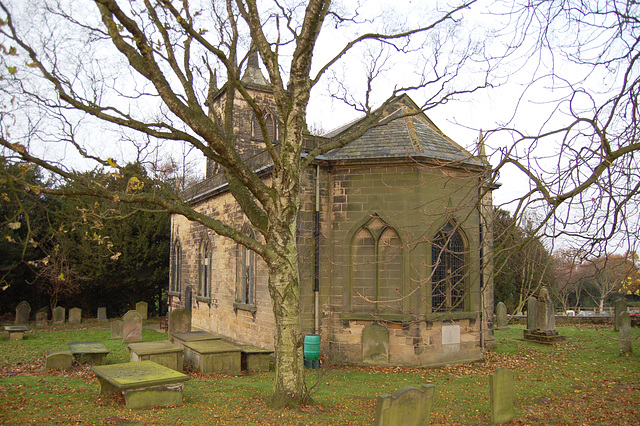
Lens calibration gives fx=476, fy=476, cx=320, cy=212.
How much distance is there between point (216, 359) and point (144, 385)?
3.53 meters

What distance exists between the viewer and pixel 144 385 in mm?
7789

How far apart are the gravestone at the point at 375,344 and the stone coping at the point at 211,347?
3.17m

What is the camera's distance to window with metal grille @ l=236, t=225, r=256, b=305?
50.0 feet

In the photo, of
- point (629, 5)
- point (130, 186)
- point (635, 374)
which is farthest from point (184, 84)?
point (635, 374)

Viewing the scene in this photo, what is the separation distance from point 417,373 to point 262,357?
379 centimetres

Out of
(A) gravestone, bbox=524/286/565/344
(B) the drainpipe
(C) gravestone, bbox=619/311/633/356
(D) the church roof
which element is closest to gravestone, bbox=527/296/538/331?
(A) gravestone, bbox=524/286/565/344

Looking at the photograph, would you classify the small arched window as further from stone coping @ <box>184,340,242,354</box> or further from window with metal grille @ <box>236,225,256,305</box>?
stone coping @ <box>184,340,242,354</box>

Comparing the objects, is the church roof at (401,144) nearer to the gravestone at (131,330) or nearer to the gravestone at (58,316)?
the gravestone at (131,330)

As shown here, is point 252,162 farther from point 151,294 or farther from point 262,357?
point 151,294

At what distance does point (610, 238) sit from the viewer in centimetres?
438

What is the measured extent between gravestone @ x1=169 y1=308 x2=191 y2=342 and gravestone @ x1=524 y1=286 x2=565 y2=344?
12.2 metres

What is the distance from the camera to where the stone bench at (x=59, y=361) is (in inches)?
452

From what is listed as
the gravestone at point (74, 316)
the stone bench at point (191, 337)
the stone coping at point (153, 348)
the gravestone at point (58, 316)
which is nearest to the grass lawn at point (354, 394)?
the stone coping at point (153, 348)

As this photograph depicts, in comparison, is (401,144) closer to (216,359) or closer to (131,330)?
(216,359)
